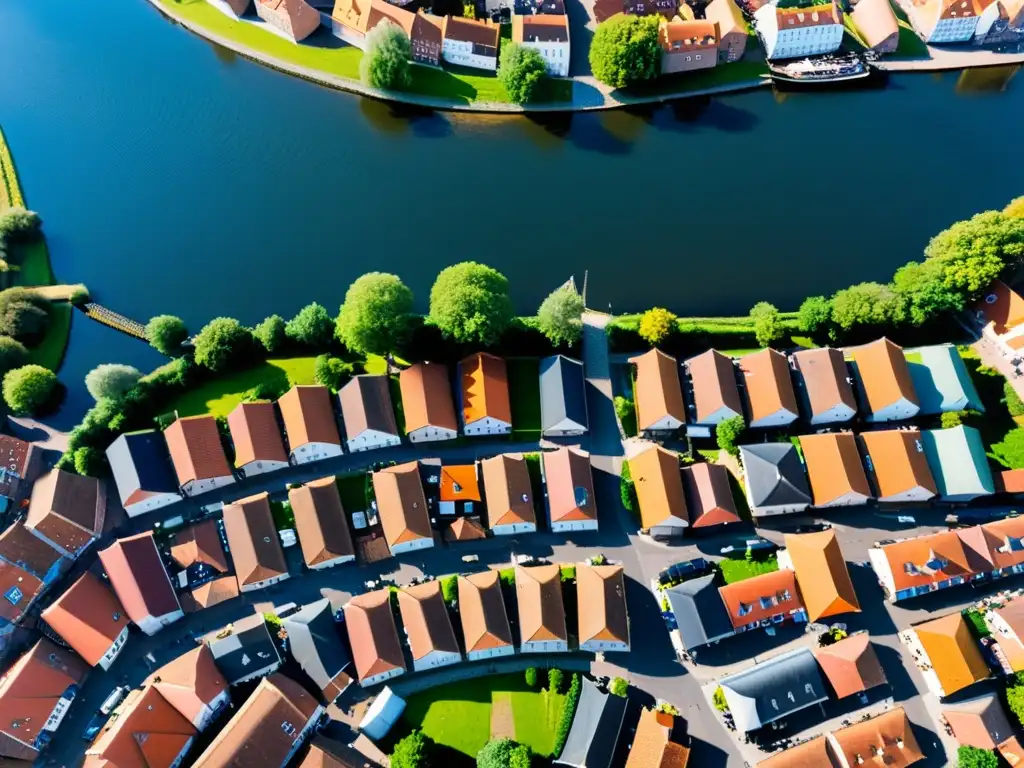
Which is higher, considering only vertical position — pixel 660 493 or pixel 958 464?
pixel 958 464

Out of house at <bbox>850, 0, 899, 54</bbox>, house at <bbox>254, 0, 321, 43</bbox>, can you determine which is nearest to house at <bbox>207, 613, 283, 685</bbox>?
house at <bbox>254, 0, 321, 43</bbox>

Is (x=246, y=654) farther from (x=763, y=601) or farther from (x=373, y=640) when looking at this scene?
(x=763, y=601)

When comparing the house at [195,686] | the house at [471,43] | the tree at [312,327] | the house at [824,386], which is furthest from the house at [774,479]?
the house at [471,43]

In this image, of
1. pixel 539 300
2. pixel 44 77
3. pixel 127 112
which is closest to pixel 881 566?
pixel 539 300

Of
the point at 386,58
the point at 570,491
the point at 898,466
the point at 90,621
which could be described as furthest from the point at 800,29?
the point at 90,621

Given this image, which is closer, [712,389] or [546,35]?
[712,389]

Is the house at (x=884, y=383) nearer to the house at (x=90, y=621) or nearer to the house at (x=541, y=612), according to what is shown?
the house at (x=541, y=612)

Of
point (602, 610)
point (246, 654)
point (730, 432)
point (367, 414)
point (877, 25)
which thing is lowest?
point (246, 654)
